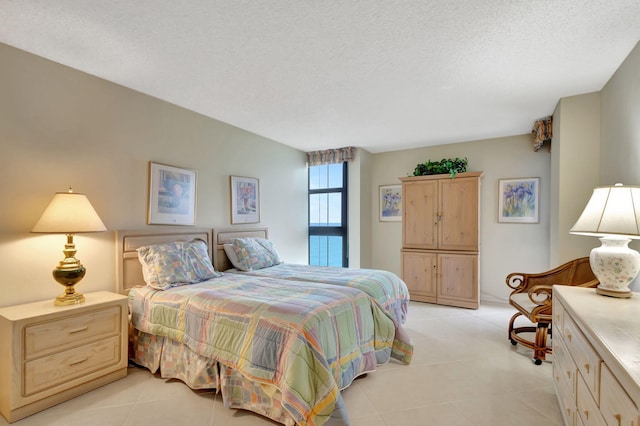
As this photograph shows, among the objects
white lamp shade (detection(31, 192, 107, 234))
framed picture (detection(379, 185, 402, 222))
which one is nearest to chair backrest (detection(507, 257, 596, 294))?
framed picture (detection(379, 185, 402, 222))

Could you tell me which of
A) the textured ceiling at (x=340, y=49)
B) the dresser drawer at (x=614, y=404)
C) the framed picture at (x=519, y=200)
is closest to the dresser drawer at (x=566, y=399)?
the dresser drawer at (x=614, y=404)

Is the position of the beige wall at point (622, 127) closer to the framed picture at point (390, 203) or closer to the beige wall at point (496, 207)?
the beige wall at point (496, 207)

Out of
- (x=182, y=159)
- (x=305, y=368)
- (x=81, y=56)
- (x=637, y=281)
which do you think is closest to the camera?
(x=305, y=368)

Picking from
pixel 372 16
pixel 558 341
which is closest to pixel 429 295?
pixel 558 341

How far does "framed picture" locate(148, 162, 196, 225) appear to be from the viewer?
2.90m

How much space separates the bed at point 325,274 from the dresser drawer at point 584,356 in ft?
3.97

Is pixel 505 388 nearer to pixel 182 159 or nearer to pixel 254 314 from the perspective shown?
pixel 254 314

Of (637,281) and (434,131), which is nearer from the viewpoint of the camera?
(637,281)

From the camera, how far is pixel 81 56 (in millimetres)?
2197

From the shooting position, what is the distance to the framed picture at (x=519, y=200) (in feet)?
13.3

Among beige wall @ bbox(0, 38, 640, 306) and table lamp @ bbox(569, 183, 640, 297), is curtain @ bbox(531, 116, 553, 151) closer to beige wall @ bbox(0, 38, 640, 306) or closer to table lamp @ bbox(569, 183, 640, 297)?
beige wall @ bbox(0, 38, 640, 306)

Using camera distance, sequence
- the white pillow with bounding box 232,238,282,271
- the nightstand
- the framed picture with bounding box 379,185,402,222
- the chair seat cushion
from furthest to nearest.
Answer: the framed picture with bounding box 379,185,402,222 < the white pillow with bounding box 232,238,282,271 < the chair seat cushion < the nightstand

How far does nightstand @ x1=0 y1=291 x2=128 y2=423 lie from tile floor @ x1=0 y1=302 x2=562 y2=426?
0.10m

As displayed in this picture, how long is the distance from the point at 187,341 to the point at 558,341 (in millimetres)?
2487
